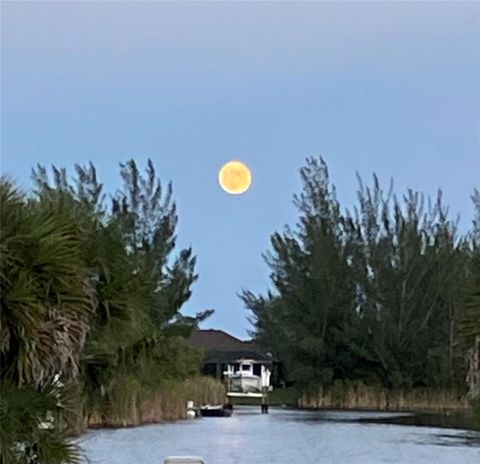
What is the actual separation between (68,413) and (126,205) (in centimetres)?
6073

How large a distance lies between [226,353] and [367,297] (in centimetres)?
2327

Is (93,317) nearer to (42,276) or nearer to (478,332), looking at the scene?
(42,276)

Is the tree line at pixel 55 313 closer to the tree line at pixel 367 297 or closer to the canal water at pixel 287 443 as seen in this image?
the canal water at pixel 287 443

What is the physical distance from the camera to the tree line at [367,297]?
71.4 m

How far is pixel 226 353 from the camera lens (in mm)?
95250

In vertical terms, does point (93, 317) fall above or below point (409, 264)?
below

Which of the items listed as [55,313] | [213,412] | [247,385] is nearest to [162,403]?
[213,412]

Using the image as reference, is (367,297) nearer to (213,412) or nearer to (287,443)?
(213,412)

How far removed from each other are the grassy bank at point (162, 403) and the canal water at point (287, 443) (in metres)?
0.62

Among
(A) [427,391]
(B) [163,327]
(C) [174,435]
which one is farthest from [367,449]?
(A) [427,391]

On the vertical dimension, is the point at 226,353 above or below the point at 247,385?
above

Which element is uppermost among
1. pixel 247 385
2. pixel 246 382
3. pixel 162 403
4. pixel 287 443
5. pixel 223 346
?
pixel 223 346

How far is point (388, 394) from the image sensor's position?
70750 mm

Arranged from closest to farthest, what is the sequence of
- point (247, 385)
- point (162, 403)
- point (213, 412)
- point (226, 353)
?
point (162, 403)
point (213, 412)
point (247, 385)
point (226, 353)
